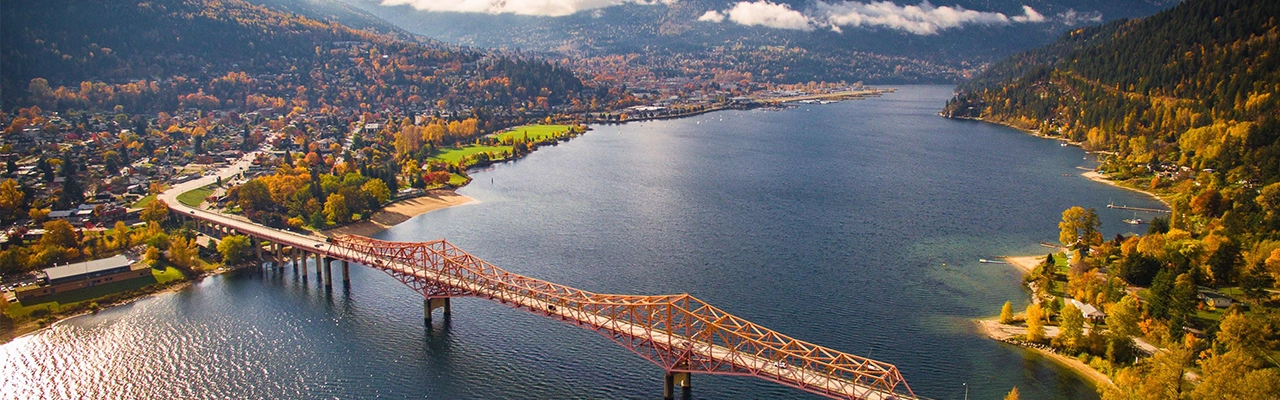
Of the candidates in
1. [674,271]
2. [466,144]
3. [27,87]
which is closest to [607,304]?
[674,271]

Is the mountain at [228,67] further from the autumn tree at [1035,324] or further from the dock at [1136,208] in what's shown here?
the autumn tree at [1035,324]

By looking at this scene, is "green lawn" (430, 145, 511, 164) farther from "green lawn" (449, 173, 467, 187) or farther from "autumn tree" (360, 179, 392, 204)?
"autumn tree" (360, 179, 392, 204)

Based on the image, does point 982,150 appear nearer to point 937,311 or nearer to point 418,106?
point 937,311

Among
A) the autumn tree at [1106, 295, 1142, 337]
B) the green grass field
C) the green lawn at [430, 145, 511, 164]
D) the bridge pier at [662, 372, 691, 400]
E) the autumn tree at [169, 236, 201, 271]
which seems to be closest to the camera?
the bridge pier at [662, 372, 691, 400]

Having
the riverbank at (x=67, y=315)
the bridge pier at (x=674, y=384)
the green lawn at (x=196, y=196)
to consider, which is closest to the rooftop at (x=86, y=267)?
the riverbank at (x=67, y=315)

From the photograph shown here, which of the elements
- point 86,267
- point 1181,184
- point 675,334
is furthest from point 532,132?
point 675,334

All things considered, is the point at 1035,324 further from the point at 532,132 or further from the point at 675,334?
the point at 532,132

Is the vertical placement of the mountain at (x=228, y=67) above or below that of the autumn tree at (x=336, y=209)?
above

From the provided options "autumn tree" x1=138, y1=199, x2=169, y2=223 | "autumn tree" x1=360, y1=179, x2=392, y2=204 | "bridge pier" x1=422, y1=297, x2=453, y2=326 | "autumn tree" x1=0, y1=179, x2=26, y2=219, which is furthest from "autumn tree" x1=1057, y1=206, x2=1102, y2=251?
"autumn tree" x1=0, y1=179, x2=26, y2=219
